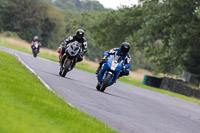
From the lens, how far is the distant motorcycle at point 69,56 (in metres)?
17.5

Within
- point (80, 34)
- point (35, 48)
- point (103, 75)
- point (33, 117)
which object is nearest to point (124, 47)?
point (103, 75)

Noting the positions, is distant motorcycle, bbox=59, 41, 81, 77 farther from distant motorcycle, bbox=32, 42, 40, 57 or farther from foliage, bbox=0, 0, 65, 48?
foliage, bbox=0, 0, 65, 48

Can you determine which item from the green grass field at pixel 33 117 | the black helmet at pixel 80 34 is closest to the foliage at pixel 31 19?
the black helmet at pixel 80 34

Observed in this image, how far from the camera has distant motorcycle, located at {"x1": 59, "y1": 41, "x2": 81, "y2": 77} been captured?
57.5 feet

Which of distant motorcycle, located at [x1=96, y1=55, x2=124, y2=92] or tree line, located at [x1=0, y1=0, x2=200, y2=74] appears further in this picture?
tree line, located at [x1=0, y1=0, x2=200, y2=74]

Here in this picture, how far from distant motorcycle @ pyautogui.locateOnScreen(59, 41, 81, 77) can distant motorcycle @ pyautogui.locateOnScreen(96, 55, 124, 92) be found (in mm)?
2043

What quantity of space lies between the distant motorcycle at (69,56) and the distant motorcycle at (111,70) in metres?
2.04

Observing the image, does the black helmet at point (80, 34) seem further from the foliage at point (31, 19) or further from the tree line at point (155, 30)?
the foliage at point (31, 19)

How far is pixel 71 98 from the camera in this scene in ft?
37.3

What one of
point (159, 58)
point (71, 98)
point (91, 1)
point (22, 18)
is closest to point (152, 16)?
point (159, 58)

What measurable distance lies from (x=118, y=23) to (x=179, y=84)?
34.4 ft

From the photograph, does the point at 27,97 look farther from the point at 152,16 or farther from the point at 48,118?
the point at 152,16

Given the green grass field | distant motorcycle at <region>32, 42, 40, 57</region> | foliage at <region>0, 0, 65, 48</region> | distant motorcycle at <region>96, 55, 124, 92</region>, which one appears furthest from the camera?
foliage at <region>0, 0, 65, 48</region>

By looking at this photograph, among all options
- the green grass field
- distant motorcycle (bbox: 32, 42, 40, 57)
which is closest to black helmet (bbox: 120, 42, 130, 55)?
the green grass field
